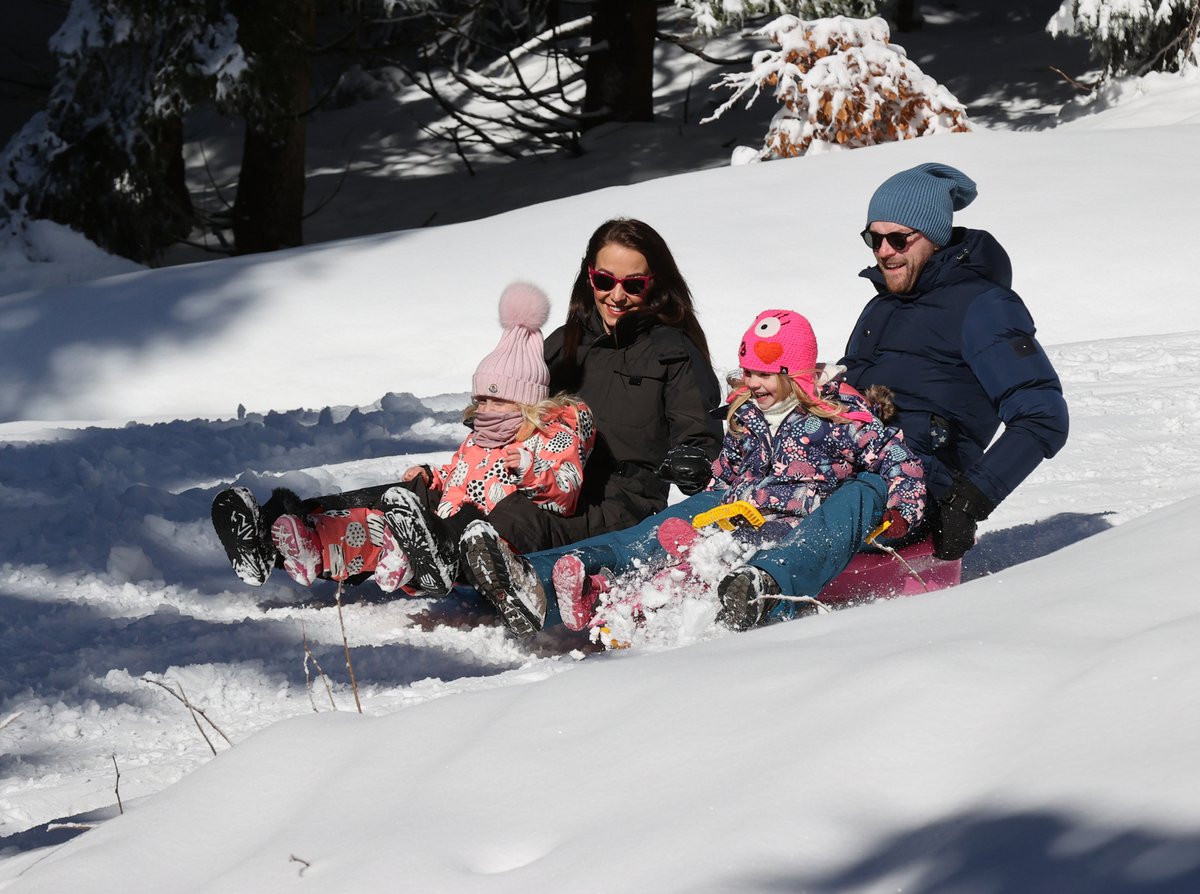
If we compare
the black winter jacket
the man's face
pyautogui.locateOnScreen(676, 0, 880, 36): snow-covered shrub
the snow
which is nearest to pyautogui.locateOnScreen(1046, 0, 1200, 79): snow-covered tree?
pyautogui.locateOnScreen(676, 0, 880, 36): snow-covered shrub

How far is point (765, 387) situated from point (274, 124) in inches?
368

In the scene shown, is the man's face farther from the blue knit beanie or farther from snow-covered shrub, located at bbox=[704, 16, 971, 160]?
snow-covered shrub, located at bbox=[704, 16, 971, 160]

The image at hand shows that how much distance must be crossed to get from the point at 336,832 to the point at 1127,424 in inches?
195

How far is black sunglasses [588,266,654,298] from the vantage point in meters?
4.47

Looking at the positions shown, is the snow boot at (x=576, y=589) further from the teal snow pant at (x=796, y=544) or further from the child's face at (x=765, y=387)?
the child's face at (x=765, y=387)

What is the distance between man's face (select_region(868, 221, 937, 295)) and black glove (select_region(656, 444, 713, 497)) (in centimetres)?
76

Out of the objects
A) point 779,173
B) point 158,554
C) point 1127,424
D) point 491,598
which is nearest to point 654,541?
point 491,598

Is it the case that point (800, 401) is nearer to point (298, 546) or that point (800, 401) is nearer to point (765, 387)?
point (765, 387)

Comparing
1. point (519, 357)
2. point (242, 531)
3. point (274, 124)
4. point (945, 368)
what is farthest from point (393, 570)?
point (274, 124)

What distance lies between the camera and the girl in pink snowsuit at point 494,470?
4.06m

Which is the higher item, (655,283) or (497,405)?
(655,283)

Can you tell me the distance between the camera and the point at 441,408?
7.06 m

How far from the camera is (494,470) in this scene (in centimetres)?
421

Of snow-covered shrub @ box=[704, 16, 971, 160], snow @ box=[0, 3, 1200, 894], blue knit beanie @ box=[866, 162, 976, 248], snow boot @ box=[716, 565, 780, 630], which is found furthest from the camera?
snow-covered shrub @ box=[704, 16, 971, 160]
